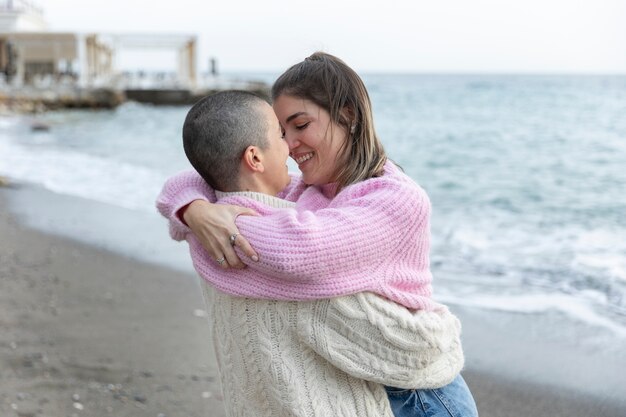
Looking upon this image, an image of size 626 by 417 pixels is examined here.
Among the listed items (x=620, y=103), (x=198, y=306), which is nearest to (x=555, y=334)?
(x=198, y=306)

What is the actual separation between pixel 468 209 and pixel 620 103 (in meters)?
33.0

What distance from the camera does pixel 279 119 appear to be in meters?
1.98

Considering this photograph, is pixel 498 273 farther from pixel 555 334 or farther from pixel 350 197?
pixel 350 197

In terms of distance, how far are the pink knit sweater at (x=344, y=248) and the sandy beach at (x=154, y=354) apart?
2.24 meters

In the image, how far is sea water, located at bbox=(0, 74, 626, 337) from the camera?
6.31 m

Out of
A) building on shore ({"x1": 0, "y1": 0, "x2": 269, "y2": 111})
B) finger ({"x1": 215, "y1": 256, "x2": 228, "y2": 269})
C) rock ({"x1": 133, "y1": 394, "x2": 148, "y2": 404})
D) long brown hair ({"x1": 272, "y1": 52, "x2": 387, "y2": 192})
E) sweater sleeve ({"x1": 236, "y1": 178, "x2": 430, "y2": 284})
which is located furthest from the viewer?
building on shore ({"x1": 0, "y1": 0, "x2": 269, "y2": 111})

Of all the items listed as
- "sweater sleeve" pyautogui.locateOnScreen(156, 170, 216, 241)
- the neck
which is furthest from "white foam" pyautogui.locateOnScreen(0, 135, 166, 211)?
the neck

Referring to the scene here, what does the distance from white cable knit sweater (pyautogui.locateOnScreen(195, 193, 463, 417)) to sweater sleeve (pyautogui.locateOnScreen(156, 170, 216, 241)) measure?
0.71 feet

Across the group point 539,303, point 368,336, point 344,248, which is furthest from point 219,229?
point 539,303

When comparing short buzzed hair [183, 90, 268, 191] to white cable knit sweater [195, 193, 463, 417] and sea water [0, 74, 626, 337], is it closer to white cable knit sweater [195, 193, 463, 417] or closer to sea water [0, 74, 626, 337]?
white cable knit sweater [195, 193, 463, 417]

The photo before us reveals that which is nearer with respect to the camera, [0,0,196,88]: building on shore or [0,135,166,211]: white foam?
[0,135,166,211]: white foam

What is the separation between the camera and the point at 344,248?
1650 mm

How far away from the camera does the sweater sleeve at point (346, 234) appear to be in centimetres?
164

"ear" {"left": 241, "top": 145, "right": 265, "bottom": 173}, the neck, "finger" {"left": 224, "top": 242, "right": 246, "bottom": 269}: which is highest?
"ear" {"left": 241, "top": 145, "right": 265, "bottom": 173}
